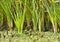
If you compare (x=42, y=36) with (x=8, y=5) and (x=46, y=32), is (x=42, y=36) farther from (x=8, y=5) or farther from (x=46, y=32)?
(x=8, y=5)

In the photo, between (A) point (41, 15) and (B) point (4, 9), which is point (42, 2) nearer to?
(A) point (41, 15)

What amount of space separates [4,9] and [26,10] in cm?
30

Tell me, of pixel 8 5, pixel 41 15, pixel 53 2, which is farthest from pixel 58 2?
pixel 8 5

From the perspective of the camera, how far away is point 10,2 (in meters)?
2.69

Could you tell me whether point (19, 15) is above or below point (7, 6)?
below

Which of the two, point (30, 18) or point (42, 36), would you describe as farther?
point (30, 18)

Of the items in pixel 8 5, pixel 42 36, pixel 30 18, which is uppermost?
pixel 8 5

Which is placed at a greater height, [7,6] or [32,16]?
[7,6]

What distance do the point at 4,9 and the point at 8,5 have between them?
100mm

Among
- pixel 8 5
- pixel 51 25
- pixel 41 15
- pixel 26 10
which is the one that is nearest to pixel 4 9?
pixel 8 5

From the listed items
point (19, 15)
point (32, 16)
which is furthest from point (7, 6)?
A: point (32, 16)

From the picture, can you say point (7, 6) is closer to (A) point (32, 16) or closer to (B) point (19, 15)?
(B) point (19, 15)

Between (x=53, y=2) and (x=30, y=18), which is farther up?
(x=53, y=2)

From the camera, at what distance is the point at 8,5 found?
2.70 meters
